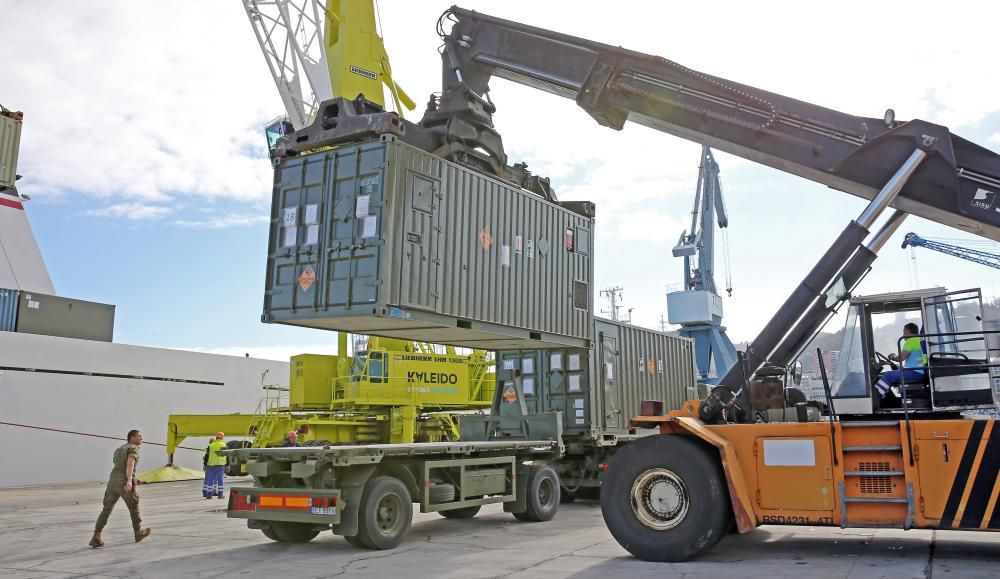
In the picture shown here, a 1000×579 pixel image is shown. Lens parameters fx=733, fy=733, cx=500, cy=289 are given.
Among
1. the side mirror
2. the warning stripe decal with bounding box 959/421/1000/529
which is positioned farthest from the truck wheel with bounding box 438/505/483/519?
the warning stripe decal with bounding box 959/421/1000/529

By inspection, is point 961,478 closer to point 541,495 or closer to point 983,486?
point 983,486

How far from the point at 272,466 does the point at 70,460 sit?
1604cm

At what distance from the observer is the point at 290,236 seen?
30.7 ft

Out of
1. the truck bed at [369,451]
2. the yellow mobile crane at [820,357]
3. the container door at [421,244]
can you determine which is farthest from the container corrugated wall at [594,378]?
the container door at [421,244]

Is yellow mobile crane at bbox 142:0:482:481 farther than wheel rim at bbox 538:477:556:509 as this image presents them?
Yes

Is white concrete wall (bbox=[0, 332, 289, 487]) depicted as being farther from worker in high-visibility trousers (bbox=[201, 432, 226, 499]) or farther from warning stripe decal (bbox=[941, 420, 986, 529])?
warning stripe decal (bbox=[941, 420, 986, 529])

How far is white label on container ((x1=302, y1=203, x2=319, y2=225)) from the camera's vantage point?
30.0 ft

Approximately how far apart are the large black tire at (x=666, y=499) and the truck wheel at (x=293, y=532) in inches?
155

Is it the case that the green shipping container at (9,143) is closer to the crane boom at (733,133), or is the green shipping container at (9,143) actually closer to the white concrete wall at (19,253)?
the white concrete wall at (19,253)

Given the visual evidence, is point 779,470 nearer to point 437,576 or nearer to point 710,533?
point 710,533

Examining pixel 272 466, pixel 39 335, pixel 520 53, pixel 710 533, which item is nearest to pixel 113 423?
pixel 39 335

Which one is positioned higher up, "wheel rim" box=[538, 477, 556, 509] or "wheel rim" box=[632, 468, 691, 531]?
"wheel rim" box=[632, 468, 691, 531]

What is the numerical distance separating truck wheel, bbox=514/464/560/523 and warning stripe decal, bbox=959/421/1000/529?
5.91 meters

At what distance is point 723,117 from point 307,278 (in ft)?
19.1
